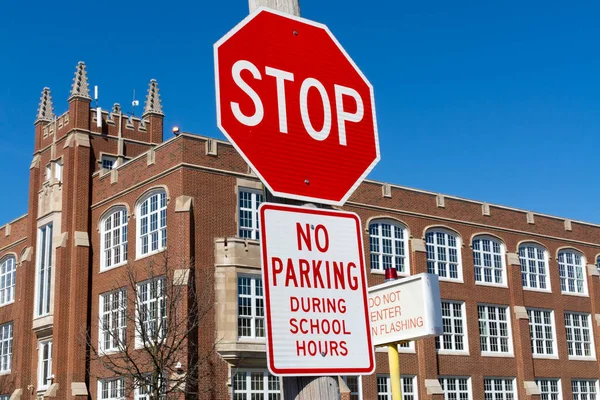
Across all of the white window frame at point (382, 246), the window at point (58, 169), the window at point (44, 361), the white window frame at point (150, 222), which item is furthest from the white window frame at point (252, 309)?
the window at point (58, 169)

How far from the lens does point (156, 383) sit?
26391 millimetres

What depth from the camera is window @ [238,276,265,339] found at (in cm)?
3000

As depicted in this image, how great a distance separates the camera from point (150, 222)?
32125mm

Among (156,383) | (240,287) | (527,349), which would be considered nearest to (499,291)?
(527,349)

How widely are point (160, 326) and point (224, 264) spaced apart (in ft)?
12.0

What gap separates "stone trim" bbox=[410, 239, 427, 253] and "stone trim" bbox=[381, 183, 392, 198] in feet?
7.25

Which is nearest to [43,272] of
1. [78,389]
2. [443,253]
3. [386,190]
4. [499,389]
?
[78,389]

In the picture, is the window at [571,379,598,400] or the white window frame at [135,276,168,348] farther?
the window at [571,379,598,400]

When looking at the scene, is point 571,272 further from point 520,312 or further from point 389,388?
point 389,388

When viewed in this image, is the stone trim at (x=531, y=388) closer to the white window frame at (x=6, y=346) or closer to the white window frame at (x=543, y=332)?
the white window frame at (x=543, y=332)

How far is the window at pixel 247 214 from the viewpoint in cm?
3152

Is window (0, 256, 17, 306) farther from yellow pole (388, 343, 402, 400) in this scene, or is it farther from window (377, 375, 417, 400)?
yellow pole (388, 343, 402, 400)

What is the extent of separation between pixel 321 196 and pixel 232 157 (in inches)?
1126

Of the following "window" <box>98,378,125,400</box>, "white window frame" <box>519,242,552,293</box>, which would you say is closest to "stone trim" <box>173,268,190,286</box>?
"window" <box>98,378,125,400</box>
